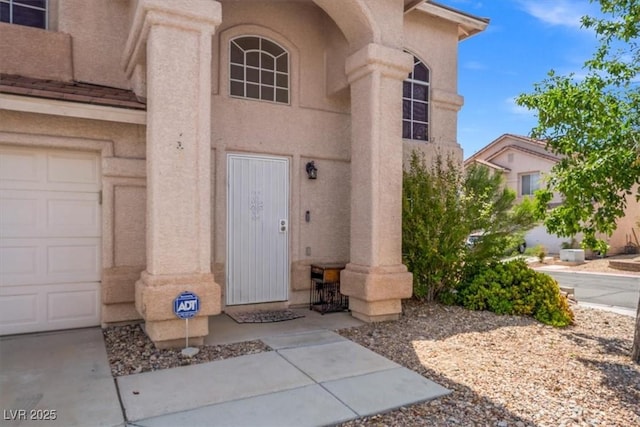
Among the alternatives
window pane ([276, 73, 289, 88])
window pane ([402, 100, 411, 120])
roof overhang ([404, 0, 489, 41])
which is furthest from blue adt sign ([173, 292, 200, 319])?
roof overhang ([404, 0, 489, 41])

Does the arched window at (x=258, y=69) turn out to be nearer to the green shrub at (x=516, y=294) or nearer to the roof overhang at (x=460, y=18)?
the roof overhang at (x=460, y=18)

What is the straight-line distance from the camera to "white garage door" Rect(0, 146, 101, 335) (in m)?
5.39

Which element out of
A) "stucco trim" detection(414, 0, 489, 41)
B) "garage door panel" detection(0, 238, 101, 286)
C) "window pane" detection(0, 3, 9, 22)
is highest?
"stucco trim" detection(414, 0, 489, 41)

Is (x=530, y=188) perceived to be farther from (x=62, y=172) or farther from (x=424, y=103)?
(x=62, y=172)

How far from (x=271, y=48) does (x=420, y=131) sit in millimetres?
3564

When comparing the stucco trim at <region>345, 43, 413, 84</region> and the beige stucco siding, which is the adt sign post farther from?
the stucco trim at <region>345, 43, 413, 84</region>

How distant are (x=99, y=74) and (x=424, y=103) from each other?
615cm

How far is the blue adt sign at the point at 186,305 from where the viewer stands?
471cm

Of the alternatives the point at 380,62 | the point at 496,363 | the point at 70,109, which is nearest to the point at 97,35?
the point at 70,109

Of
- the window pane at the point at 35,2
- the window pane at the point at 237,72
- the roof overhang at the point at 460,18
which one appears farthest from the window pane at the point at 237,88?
the roof overhang at the point at 460,18

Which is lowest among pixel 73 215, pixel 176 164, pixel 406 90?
pixel 73 215

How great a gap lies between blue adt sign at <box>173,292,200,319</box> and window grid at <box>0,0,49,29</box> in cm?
454

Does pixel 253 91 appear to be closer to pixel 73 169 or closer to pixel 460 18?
pixel 73 169

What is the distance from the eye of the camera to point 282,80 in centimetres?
730
